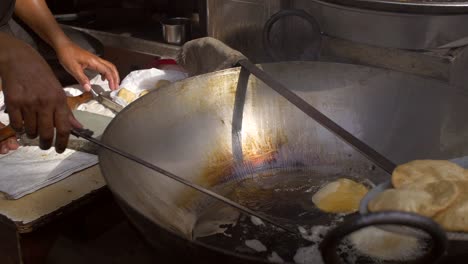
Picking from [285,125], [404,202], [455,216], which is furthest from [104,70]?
[455,216]

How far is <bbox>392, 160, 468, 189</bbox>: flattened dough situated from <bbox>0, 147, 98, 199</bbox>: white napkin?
3.69 feet

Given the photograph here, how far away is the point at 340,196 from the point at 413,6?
72 centimetres

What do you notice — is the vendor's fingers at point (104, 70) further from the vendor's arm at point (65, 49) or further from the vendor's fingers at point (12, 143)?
the vendor's fingers at point (12, 143)

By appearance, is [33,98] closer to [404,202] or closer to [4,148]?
[4,148]

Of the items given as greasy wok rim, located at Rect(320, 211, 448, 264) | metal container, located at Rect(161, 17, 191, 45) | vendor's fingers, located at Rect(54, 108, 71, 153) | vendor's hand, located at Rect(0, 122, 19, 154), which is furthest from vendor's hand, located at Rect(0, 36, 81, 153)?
metal container, located at Rect(161, 17, 191, 45)

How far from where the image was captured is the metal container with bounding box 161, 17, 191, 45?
3076mm

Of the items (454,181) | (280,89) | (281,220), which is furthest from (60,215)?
(454,181)

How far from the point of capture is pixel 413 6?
5.75 feet

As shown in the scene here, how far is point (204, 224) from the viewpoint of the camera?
1.63 m

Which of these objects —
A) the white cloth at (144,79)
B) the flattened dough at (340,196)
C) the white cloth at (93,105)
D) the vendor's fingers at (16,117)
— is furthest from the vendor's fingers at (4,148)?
the flattened dough at (340,196)

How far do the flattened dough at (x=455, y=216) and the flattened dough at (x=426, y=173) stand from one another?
0.13 m

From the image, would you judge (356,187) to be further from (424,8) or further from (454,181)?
(424,8)

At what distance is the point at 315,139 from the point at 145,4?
2134 mm

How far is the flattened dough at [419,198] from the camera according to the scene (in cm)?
118
